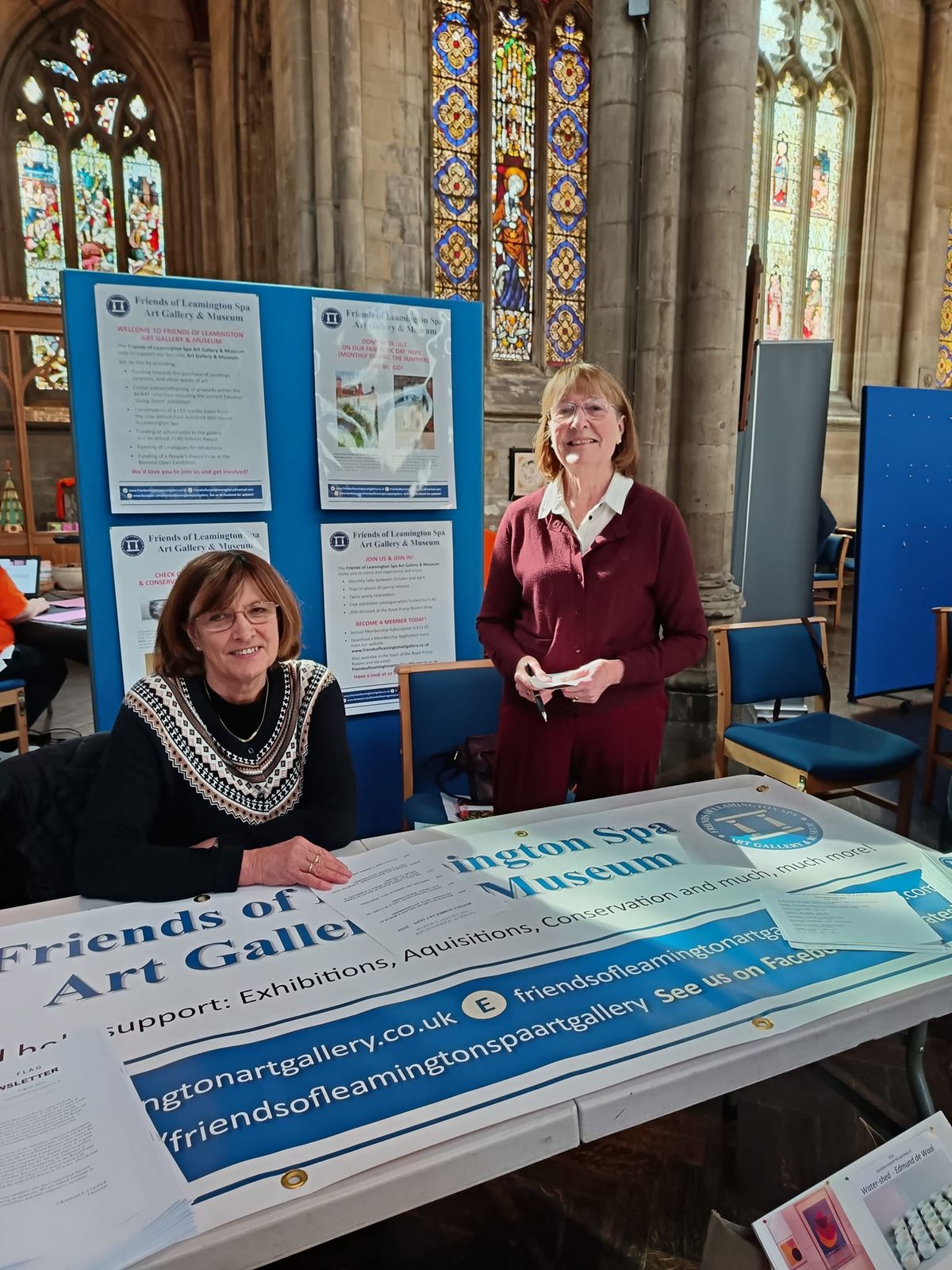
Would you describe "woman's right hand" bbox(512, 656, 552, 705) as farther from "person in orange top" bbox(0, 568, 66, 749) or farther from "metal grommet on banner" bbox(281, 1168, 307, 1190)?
"person in orange top" bbox(0, 568, 66, 749)

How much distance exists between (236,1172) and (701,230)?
5.29m

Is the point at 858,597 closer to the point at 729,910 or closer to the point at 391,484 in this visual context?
the point at 391,484

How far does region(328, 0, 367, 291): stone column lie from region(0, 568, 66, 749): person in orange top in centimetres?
379

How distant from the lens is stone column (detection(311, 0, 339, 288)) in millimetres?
6145

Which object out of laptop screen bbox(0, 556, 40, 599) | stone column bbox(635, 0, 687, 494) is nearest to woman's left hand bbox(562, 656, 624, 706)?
stone column bbox(635, 0, 687, 494)

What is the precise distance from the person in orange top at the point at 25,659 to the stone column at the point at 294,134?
3.76 meters

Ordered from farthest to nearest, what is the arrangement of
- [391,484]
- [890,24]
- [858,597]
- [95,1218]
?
1. [890,24]
2. [858,597]
3. [391,484]
4. [95,1218]

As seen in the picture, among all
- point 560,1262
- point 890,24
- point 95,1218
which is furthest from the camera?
point 890,24

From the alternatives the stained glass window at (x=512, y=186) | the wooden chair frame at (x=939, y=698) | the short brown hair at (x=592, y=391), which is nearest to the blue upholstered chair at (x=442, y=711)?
the short brown hair at (x=592, y=391)

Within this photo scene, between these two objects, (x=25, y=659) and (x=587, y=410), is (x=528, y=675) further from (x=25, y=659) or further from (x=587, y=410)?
(x=25, y=659)

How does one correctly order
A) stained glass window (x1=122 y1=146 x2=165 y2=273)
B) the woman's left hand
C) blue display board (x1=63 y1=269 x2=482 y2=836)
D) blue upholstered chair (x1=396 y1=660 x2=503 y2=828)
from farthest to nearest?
stained glass window (x1=122 y1=146 x2=165 y2=273) → blue upholstered chair (x1=396 y1=660 x2=503 y2=828) → blue display board (x1=63 y1=269 x2=482 y2=836) → the woman's left hand

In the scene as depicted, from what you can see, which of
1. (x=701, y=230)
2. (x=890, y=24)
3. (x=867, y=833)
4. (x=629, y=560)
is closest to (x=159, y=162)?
(x=701, y=230)

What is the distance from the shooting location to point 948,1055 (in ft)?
6.89

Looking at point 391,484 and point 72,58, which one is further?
point 72,58
